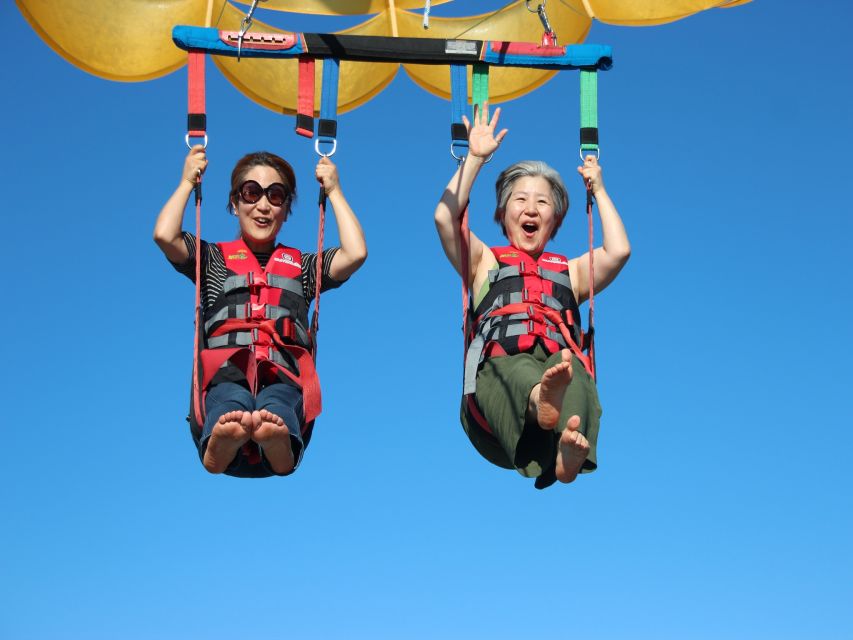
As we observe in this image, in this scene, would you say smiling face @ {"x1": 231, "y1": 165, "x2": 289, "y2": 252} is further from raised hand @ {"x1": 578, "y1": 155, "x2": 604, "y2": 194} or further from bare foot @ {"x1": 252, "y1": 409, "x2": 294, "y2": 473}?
raised hand @ {"x1": 578, "y1": 155, "x2": 604, "y2": 194}

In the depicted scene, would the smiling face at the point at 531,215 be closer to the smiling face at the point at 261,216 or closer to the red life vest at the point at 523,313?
the red life vest at the point at 523,313

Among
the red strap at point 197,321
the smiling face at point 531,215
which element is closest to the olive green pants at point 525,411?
the smiling face at point 531,215

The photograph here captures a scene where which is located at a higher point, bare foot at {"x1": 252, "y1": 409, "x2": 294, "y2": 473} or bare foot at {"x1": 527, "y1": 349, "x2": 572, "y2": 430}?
bare foot at {"x1": 527, "y1": 349, "x2": 572, "y2": 430}

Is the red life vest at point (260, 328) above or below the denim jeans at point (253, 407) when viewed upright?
above

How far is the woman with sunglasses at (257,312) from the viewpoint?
6.89 meters

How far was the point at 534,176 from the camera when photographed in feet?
26.6

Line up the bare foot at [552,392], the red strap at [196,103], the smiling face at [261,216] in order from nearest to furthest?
the bare foot at [552,392]
the red strap at [196,103]
the smiling face at [261,216]

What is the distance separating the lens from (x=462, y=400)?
752cm

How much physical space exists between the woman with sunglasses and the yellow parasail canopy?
193 centimetres

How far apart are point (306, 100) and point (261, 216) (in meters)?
0.69

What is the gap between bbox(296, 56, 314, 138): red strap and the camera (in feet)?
25.5

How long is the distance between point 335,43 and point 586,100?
4.70 feet

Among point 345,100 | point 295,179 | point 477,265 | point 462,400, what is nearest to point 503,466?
point 462,400

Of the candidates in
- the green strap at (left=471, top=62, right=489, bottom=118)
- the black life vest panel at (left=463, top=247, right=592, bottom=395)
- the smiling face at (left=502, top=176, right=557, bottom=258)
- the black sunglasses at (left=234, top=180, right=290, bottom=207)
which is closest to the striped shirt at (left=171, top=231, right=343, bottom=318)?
the black sunglasses at (left=234, top=180, right=290, bottom=207)
